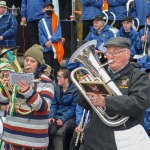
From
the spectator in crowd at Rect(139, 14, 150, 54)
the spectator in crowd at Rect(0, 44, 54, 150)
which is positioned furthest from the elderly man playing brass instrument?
the spectator in crowd at Rect(139, 14, 150, 54)

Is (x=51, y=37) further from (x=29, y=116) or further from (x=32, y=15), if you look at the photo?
(x=29, y=116)

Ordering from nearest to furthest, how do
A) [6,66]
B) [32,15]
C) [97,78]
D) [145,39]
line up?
[97,78]
[6,66]
[145,39]
[32,15]

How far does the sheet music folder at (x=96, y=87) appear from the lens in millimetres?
3818

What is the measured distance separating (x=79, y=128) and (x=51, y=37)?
3.10 metres

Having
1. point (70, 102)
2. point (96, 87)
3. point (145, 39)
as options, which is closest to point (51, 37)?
point (145, 39)

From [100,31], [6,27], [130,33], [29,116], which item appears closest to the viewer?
[29,116]

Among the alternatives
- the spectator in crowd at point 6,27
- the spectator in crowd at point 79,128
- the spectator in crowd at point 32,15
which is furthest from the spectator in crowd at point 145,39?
the spectator in crowd at point 79,128

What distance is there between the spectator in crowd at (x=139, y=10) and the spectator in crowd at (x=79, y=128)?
13.3 ft

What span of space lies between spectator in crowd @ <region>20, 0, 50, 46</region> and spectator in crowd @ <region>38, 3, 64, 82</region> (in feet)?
2.13

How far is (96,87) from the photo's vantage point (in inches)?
152

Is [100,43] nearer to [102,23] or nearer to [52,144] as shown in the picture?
[102,23]

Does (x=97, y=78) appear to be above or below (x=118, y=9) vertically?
above

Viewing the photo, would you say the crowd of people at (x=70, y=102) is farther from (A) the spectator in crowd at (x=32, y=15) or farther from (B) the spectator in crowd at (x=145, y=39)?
(A) the spectator in crowd at (x=32, y=15)

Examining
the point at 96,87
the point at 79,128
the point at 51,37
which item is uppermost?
the point at 96,87
